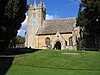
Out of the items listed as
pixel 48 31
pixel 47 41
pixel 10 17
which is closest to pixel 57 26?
pixel 48 31

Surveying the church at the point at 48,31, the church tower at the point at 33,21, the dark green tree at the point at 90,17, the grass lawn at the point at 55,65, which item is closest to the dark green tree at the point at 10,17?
the grass lawn at the point at 55,65

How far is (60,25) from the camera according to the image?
65188 millimetres

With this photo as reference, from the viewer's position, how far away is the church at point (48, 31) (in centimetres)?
6141

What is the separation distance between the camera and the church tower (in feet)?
220

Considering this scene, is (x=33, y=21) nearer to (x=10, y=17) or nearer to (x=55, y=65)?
(x=10, y=17)

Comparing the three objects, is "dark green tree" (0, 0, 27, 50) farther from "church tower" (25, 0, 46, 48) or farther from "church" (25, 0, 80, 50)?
"church tower" (25, 0, 46, 48)

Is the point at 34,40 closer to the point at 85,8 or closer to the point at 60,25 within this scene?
the point at 60,25

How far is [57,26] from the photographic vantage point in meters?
65.1

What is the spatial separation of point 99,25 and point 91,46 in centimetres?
1180

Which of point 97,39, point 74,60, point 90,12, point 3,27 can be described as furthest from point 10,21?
point 97,39

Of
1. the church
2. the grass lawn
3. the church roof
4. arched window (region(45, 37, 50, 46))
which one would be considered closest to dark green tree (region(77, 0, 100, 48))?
the church

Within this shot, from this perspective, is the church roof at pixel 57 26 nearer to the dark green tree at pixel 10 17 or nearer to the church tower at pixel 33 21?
the church tower at pixel 33 21

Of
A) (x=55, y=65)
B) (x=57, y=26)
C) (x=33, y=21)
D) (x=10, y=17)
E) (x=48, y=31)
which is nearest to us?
(x=55, y=65)

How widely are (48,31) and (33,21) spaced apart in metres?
6.35
